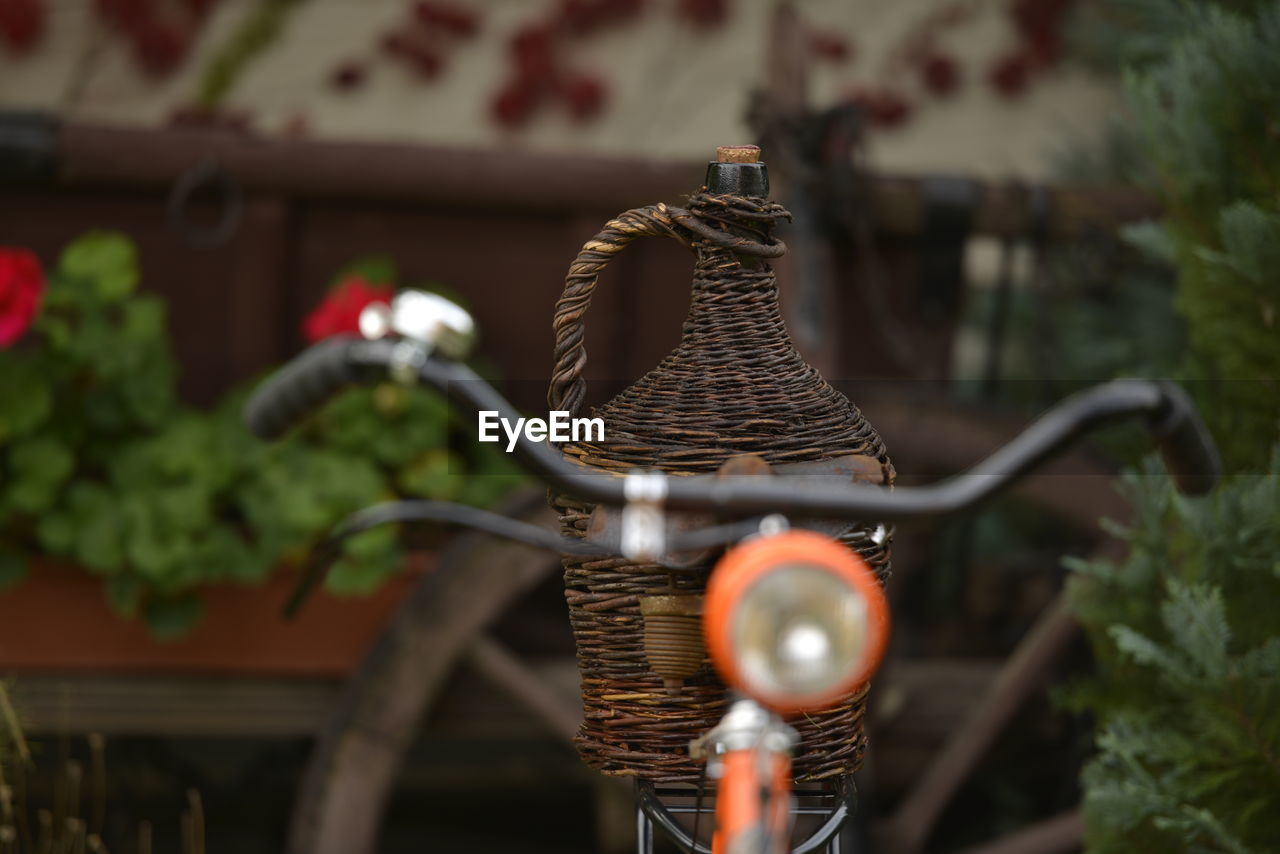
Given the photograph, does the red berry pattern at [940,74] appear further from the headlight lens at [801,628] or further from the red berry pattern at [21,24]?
the headlight lens at [801,628]

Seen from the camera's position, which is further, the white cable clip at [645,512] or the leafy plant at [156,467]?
the leafy plant at [156,467]

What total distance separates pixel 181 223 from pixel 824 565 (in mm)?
1843

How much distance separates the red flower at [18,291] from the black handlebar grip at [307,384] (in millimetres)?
1315

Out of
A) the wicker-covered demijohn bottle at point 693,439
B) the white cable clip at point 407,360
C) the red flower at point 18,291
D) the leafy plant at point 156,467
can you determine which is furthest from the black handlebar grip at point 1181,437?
the red flower at point 18,291

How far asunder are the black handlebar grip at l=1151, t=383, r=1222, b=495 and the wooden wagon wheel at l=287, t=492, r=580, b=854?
4.25 feet

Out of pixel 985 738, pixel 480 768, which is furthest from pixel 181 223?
pixel 985 738

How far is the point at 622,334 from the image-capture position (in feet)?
7.31

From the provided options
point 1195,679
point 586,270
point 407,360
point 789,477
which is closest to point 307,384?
point 407,360

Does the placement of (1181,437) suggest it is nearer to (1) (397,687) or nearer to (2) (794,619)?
(2) (794,619)

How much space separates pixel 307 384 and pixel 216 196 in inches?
61.6

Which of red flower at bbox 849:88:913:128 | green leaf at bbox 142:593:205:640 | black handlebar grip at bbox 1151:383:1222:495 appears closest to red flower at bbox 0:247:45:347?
green leaf at bbox 142:593:205:640

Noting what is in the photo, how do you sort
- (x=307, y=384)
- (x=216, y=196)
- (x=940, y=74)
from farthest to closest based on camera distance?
(x=940, y=74) < (x=216, y=196) < (x=307, y=384)

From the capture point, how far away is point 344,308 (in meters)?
2.01

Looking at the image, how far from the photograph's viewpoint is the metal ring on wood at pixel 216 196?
2.08 m
